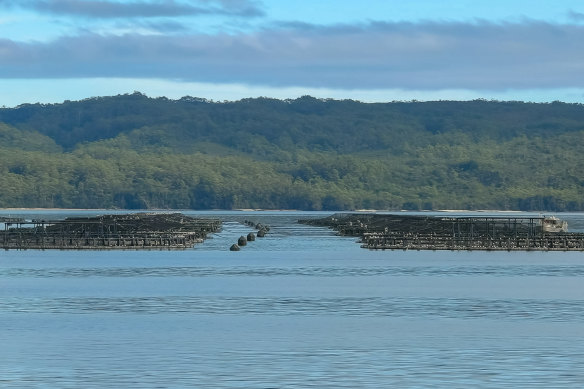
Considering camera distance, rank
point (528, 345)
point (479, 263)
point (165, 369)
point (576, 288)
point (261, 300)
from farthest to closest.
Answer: point (479, 263) < point (576, 288) < point (261, 300) < point (528, 345) < point (165, 369)

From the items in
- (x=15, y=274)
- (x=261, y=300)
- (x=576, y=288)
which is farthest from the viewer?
(x=15, y=274)

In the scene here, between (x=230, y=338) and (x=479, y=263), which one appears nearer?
(x=230, y=338)

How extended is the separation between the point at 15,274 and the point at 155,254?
45619 millimetres

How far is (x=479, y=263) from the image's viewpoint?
136625 mm

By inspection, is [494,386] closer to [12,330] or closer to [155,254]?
[12,330]

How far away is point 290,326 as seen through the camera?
218ft

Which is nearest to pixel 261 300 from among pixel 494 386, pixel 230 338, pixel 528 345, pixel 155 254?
pixel 230 338

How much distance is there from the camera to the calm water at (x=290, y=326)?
48.1m

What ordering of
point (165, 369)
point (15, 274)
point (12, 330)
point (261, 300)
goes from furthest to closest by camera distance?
1. point (15, 274)
2. point (261, 300)
3. point (12, 330)
4. point (165, 369)

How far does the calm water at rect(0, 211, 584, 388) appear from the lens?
48125 mm

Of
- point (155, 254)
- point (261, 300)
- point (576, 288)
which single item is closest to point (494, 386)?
point (261, 300)

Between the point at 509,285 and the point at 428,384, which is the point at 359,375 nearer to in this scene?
the point at 428,384

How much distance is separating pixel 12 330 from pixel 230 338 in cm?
1185

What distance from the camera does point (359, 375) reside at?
4788cm
